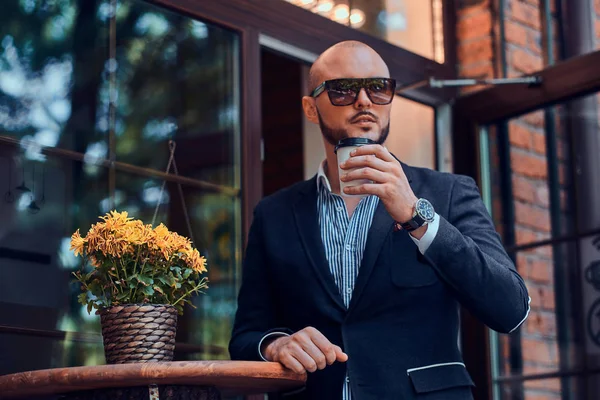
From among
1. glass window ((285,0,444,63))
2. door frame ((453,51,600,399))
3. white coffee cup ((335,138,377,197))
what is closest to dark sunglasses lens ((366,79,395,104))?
white coffee cup ((335,138,377,197))

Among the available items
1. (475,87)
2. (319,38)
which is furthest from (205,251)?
(475,87)

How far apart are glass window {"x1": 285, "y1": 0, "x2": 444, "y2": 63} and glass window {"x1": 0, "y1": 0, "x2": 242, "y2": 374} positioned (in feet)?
1.93

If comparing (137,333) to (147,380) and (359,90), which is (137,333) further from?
(359,90)

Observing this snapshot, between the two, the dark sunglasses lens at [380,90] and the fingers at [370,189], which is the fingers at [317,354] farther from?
the dark sunglasses lens at [380,90]

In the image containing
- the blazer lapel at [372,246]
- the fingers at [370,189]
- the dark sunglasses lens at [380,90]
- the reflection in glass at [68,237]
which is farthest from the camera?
the reflection in glass at [68,237]

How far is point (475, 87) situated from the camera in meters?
4.53

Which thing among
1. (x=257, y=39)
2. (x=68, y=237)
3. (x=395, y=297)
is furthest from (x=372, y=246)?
(x=257, y=39)

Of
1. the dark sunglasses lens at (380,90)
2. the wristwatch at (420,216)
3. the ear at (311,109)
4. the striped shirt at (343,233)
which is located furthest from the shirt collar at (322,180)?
the wristwatch at (420,216)

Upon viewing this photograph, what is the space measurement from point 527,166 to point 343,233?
1.83 meters

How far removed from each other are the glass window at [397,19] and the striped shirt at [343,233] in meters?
1.35

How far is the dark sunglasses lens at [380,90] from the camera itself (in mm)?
2719

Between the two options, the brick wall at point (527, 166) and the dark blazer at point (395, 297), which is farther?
the brick wall at point (527, 166)

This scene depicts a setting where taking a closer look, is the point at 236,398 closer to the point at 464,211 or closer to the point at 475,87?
the point at 464,211

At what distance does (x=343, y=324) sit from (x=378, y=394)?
190 millimetres
